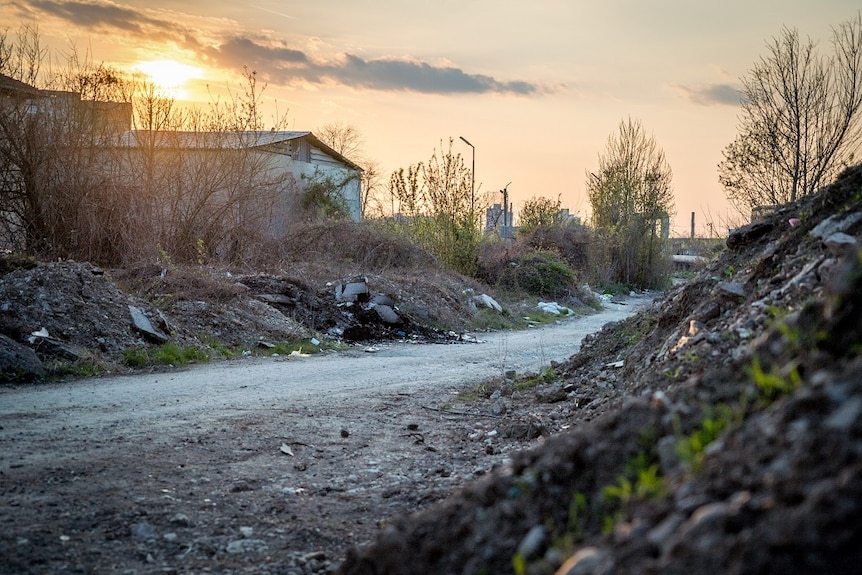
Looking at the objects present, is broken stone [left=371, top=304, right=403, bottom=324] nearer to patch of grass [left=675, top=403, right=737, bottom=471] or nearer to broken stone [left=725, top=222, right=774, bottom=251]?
broken stone [left=725, top=222, right=774, bottom=251]

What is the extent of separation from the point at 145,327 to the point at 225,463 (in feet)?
21.1

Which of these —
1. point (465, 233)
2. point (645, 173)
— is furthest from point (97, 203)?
point (645, 173)

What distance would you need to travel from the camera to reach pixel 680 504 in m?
2.10

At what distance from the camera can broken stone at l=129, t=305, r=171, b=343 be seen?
11.5 metres

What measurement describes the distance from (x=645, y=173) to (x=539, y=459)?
34.2 metres

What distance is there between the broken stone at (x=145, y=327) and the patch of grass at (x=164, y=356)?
16 centimetres

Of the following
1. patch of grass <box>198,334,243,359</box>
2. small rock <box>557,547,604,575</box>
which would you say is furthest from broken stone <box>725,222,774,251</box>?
patch of grass <box>198,334,243,359</box>

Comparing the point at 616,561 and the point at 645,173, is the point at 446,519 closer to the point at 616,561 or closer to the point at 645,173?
the point at 616,561

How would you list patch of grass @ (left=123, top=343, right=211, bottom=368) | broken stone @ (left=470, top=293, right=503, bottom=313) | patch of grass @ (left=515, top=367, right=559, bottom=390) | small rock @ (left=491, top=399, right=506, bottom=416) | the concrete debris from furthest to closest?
the concrete debris, broken stone @ (left=470, top=293, right=503, bottom=313), patch of grass @ (left=123, top=343, right=211, bottom=368), patch of grass @ (left=515, top=367, right=559, bottom=390), small rock @ (left=491, top=399, right=506, bottom=416)

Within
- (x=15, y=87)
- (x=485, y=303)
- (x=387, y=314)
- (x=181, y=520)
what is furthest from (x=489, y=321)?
(x=181, y=520)

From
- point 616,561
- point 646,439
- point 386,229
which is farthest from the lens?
point 386,229

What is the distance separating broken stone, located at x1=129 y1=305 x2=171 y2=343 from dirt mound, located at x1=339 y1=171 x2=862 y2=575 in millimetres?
9286

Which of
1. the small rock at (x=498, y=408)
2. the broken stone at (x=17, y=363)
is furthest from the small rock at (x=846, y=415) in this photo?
the broken stone at (x=17, y=363)

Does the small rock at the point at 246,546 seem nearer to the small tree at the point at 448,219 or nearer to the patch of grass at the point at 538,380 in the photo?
the patch of grass at the point at 538,380
